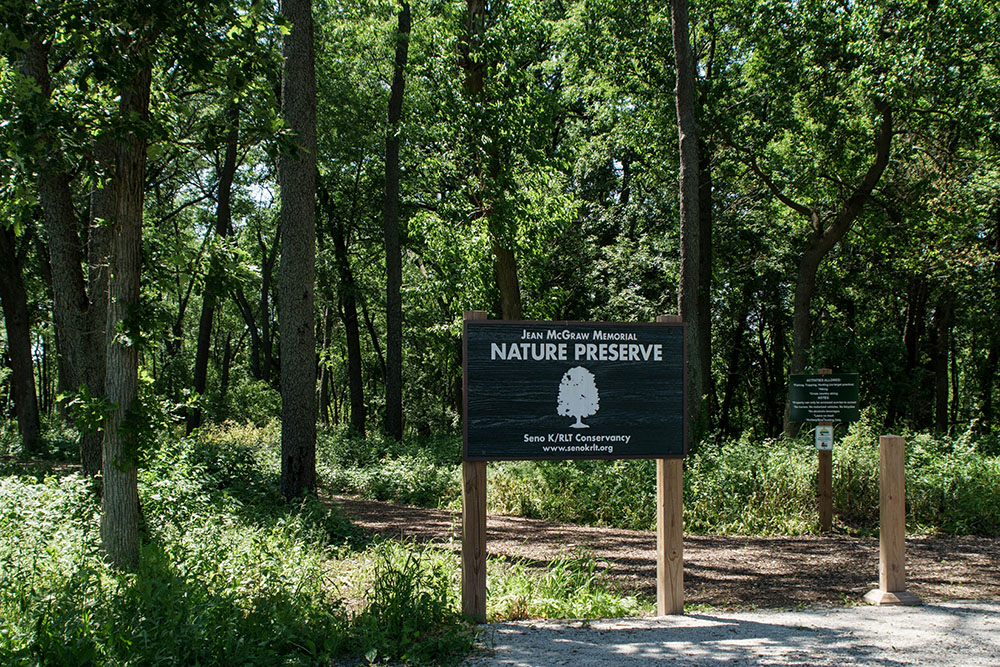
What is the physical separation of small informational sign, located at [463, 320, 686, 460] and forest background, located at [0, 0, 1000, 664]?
2.28 m

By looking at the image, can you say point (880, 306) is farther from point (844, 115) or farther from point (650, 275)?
point (844, 115)

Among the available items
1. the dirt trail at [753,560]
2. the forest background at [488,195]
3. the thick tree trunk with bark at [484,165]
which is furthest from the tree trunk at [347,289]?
the dirt trail at [753,560]

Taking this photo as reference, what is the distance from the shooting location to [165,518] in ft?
25.1

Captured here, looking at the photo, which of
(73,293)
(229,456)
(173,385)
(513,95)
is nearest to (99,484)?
(73,293)

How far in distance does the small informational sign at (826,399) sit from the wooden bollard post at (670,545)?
4.96 meters

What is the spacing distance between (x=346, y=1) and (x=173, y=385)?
1799cm

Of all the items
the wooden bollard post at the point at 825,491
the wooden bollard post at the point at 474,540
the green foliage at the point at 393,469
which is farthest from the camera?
the green foliage at the point at 393,469

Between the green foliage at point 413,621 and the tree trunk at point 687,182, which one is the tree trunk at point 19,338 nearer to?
the tree trunk at point 687,182

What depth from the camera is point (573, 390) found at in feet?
20.1

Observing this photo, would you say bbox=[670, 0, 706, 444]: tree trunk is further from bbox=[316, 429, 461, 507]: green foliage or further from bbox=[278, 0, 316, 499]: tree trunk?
bbox=[278, 0, 316, 499]: tree trunk

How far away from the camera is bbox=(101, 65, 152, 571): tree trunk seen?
20.1 ft

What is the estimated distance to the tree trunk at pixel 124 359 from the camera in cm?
612

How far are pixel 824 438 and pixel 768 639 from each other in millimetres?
5539

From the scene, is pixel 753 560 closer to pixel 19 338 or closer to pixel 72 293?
pixel 72 293
